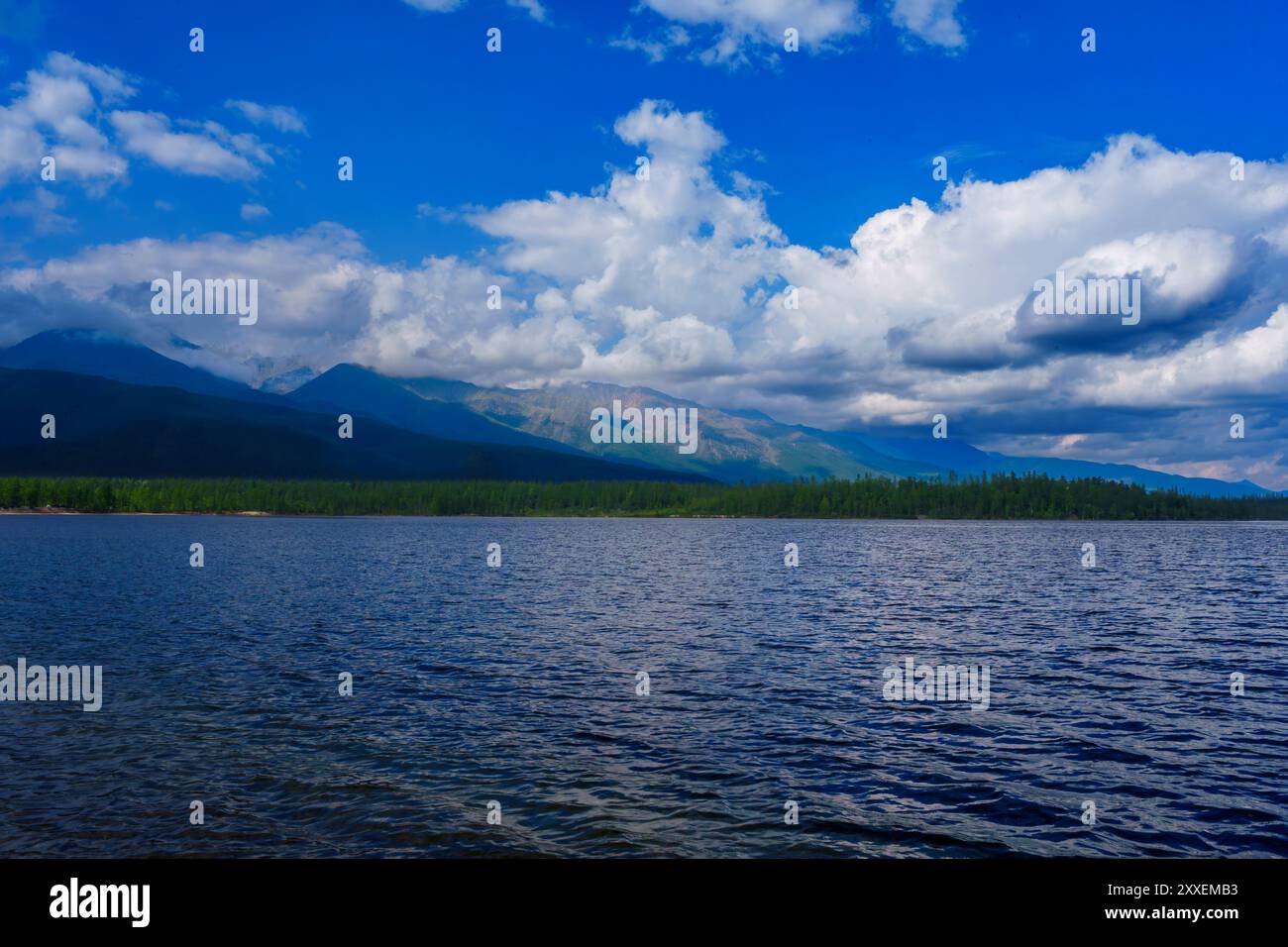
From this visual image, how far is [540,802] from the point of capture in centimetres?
2450

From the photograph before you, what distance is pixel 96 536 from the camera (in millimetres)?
180750

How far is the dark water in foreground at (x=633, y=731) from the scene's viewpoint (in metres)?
22.5

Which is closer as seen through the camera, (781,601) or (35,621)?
(35,621)

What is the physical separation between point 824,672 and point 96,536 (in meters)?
190

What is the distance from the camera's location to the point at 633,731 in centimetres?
3212

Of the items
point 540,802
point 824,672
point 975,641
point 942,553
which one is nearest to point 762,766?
point 540,802

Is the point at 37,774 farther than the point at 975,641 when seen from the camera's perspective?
No

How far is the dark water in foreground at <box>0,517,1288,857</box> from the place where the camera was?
2255cm
